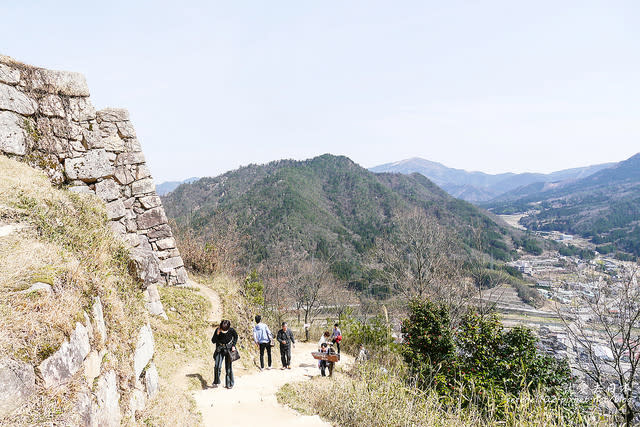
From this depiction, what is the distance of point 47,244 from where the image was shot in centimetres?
361

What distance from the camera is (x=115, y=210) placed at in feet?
25.6

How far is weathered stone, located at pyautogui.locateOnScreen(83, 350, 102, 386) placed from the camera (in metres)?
2.96

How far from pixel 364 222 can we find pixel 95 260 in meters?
79.2

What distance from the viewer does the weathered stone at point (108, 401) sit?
3018 millimetres

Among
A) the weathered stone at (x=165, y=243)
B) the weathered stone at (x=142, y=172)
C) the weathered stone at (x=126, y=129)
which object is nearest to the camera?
the weathered stone at (x=126, y=129)

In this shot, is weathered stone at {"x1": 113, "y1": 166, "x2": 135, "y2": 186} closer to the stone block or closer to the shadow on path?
the stone block

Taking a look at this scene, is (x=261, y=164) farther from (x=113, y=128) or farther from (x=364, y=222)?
(x=113, y=128)

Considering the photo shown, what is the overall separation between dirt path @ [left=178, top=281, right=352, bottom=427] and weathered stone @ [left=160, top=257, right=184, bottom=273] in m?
2.54

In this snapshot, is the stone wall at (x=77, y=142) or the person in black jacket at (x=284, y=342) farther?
the person in black jacket at (x=284, y=342)

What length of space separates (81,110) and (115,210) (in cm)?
236

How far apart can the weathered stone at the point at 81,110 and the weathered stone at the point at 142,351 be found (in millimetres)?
5453

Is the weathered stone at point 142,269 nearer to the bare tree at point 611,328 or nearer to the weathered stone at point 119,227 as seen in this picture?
the weathered stone at point 119,227

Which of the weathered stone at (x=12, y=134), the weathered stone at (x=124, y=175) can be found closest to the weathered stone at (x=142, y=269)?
the weathered stone at (x=12, y=134)

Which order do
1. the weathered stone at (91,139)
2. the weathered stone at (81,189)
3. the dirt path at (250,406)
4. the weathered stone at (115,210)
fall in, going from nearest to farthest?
the dirt path at (250,406) → the weathered stone at (81,189) → the weathered stone at (91,139) → the weathered stone at (115,210)
